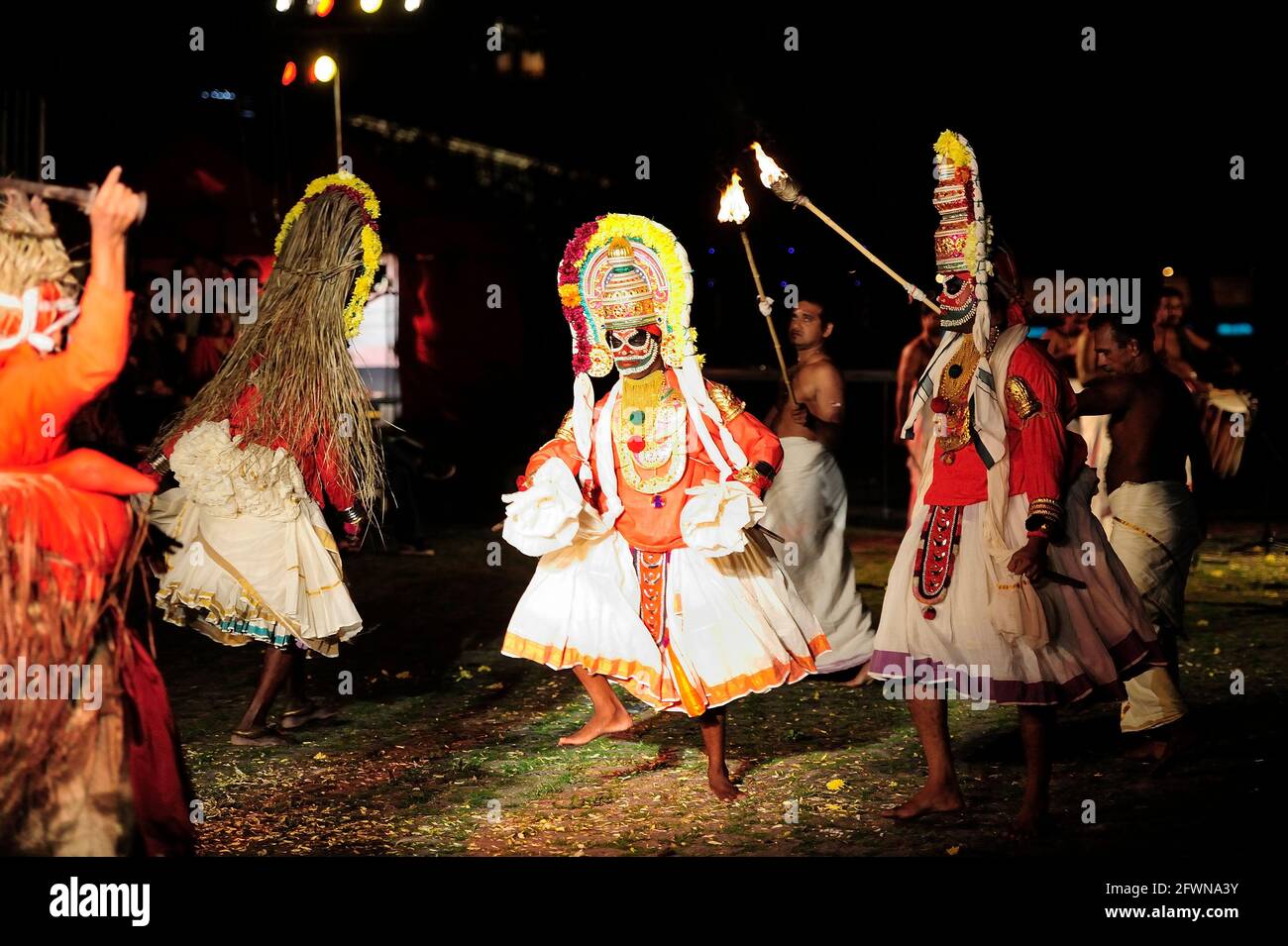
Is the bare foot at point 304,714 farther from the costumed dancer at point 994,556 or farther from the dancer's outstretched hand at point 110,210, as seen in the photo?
the dancer's outstretched hand at point 110,210

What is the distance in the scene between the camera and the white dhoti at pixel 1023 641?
530cm

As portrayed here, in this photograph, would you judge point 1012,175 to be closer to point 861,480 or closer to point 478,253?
point 861,480

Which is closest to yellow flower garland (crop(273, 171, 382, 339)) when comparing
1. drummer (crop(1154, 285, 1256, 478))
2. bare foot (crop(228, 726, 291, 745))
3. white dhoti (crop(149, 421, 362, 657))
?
white dhoti (crop(149, 421, 362, 657))

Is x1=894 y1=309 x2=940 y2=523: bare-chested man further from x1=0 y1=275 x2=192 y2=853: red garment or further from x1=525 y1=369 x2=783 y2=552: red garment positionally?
x1=0 y1=275 x2=192 y2=853: red garment

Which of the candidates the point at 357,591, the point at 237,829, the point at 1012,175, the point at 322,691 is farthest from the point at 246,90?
the point at 237,829

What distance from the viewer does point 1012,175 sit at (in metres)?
17.0

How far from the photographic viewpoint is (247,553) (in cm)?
652

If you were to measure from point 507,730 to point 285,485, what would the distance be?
1.52 metres

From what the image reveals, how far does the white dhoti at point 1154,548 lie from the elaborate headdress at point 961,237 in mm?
1593

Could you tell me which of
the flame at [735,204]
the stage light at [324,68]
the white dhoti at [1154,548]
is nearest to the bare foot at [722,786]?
the white dhoti at [1154,548]

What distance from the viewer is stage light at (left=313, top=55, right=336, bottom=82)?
12.3 meters

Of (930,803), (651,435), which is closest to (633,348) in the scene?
(651,435)
